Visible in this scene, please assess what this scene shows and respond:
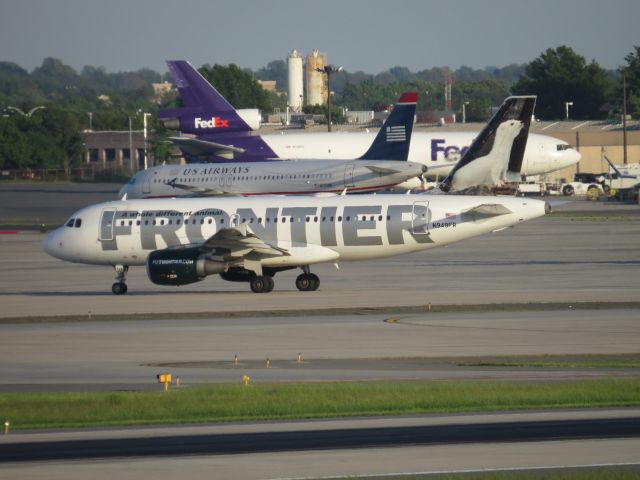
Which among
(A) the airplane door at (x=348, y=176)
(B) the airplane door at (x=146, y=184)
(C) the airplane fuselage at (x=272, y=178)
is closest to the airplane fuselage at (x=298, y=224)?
(C) the airplane fuselage at (x=272, y=178)

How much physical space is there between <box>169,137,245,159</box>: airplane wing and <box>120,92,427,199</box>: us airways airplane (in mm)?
5740

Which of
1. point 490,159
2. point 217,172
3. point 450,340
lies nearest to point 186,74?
point 217,172

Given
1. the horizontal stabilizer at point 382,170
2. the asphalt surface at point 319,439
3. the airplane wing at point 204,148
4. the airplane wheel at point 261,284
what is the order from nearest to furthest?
the asphalt surface at point 319,439 → the airplane wheel at point 261,284 → the horizontal stabilizer at point 382,170 → the airplane wing at point 204,148

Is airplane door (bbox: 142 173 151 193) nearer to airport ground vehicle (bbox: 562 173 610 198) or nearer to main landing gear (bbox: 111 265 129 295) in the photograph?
main landing gear (bbox: 111 265 129 295)

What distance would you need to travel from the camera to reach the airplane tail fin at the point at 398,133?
70.5m

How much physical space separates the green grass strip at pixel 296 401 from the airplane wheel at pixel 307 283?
19.1 meters

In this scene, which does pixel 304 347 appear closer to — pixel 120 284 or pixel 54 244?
pixel 120 284

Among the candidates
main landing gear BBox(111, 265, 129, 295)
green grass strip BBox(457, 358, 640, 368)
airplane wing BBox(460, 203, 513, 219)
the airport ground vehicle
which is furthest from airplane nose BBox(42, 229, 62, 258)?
the airport ground vehicle

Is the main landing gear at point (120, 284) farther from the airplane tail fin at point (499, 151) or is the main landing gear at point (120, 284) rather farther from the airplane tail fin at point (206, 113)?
the airplane tail fin at point (206, 113)

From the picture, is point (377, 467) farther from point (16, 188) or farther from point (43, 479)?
point (16, 188)

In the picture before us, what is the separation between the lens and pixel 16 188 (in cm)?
13475

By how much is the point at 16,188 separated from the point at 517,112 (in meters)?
94.4

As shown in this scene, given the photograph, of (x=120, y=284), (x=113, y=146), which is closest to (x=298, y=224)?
(x=120, y=284)

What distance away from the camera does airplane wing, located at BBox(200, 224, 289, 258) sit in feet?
134
